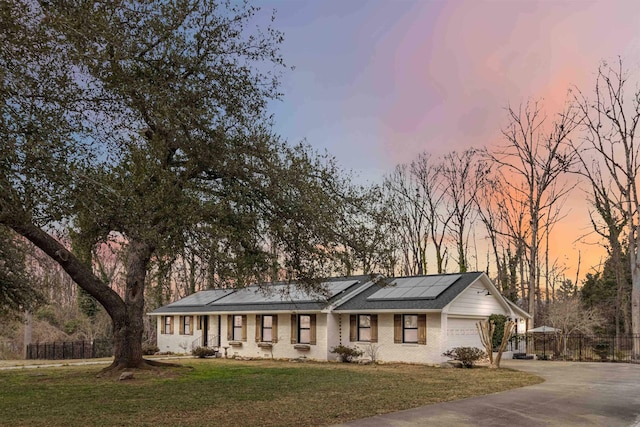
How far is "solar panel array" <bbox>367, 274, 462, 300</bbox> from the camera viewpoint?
23531 millimetres

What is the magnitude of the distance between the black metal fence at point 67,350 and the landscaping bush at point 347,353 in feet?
48.6

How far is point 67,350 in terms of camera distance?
30469 millimetres

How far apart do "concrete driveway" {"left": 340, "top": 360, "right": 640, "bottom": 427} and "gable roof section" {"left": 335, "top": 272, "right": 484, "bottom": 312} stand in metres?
7.72

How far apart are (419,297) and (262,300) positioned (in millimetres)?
9163

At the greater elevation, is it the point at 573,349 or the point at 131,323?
the point at 131,323

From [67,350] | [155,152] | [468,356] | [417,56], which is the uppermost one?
[417,56]

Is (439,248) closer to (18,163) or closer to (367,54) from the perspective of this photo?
(367,54)

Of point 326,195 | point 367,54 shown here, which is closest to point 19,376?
point 326,195

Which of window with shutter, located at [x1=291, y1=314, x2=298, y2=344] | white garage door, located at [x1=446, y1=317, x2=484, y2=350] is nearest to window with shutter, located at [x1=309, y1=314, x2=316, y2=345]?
window with shutter, located at [x1=291, y1=314, x2=298, y2=344]

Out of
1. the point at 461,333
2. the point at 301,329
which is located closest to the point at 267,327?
the point at 301,329

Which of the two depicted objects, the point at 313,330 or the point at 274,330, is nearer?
the point at 313,330

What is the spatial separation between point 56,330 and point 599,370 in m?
35.3

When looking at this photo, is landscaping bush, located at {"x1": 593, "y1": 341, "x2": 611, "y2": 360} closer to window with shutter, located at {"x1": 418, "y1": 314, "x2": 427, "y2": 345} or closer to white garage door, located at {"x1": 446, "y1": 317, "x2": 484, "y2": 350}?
white garage door, located at {"x1": 446, "y1": 317, "x2": 484, "y2": 350}

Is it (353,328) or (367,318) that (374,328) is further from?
(353,328)
